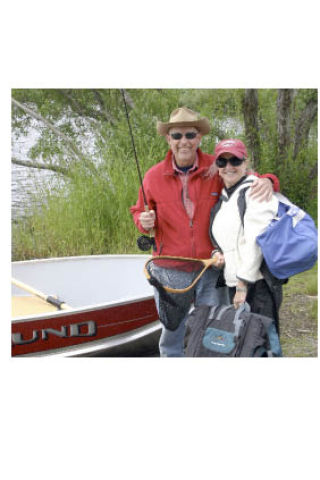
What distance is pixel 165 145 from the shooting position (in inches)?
107

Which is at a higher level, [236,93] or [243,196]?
[236,93]

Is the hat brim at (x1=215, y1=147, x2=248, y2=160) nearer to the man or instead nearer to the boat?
the man

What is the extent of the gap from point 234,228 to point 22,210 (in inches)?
63.7

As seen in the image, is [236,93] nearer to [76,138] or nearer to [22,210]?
[76,138]

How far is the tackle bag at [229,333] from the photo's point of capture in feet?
6.49

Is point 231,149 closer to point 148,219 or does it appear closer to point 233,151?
point 233,151

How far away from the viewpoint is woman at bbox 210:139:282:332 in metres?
1.99

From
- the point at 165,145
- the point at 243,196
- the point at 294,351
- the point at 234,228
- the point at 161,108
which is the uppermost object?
the point at 161,108

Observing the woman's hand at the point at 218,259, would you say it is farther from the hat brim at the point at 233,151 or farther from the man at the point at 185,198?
the hat brim at the point at 233,151

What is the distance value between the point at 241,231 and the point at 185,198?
1.01ft

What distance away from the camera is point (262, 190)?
1962mm

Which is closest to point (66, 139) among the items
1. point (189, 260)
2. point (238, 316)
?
point (189, 260)

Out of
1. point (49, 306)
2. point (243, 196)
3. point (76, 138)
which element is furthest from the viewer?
point (49, 306)

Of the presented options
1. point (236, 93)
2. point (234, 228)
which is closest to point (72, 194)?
point (236, 93)
